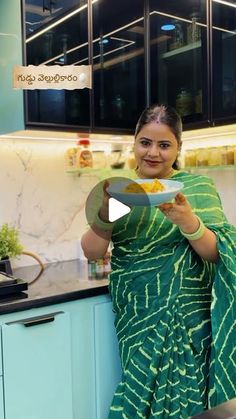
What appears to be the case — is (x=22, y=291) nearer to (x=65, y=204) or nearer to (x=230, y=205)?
(x=65, y=204)

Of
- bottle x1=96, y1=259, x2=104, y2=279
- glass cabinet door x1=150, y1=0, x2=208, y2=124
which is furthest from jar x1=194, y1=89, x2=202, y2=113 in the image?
bottle x1=96, y1=259, x2=104, y2=279

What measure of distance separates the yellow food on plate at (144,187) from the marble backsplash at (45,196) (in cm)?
95

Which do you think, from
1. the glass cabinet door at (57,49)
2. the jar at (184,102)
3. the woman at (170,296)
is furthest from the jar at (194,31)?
the woman at (170,296)

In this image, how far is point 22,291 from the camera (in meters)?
1.50

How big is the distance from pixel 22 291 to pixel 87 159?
2.81ft

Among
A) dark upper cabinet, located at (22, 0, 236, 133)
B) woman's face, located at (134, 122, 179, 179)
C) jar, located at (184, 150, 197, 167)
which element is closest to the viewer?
woman's face, located at (134, 122, 179, 179)

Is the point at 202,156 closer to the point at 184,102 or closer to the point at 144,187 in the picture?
the point at 184,102

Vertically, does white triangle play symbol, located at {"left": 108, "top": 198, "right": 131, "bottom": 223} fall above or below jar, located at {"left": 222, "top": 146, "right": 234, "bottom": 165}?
below

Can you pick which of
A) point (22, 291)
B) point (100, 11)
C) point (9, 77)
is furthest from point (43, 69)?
point (22, 291)

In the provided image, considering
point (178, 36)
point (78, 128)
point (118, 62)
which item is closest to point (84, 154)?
point (78, 128)

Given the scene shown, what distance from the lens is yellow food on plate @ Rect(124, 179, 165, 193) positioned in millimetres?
1160

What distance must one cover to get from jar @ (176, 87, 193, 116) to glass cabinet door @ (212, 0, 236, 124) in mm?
128

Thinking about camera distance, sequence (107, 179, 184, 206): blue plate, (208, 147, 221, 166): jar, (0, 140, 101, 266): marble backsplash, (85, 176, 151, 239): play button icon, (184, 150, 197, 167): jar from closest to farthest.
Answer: (107, 179, 184, 206): blue plate < (85, 176, 151, 239): play button icon < (0, 140, 101, 266): marble backsplash < (208, 147, 221, 166): jar < (184, 150, 197, 167): jar

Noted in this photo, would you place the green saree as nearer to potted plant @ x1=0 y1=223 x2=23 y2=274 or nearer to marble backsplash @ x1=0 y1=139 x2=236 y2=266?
potted plant @ x1=0 y1=223 x2=23 y2=274
